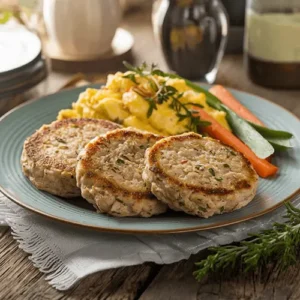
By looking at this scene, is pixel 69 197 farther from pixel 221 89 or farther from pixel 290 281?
pixel 221 89

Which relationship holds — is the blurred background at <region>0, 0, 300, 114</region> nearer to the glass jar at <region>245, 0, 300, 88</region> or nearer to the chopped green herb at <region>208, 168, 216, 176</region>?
the glass jar at <region>245, 0, 300, 88</region>

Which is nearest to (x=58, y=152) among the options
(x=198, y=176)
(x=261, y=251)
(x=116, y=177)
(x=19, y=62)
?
(x=116, y=177)

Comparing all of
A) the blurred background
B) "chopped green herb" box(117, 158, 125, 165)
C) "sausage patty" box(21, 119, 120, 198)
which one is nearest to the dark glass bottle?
the blurred background

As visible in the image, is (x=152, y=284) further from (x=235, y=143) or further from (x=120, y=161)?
(x=235, y=143)

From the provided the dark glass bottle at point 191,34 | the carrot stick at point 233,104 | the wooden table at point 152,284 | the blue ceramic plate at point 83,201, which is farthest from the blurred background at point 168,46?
the wooden table at point 152,284

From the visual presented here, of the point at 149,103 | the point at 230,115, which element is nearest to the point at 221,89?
the point at 230,115

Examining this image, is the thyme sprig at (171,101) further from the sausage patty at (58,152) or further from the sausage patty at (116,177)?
the sausage patty at (116,177)

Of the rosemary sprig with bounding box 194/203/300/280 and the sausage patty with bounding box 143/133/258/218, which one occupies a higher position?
the sausage patty with bounding box 143/133/258/218
